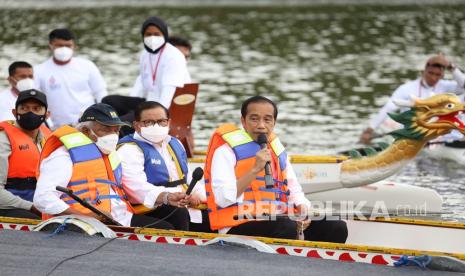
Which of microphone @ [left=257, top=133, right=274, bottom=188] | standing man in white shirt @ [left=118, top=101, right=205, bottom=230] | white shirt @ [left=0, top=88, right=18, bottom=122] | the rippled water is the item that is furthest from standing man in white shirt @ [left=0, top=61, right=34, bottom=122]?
the rippled water

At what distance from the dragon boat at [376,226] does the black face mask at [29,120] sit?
116cm

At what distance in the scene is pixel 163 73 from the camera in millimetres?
11250

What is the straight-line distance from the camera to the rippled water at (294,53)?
16672mm

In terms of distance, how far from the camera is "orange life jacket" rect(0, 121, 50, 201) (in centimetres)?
837

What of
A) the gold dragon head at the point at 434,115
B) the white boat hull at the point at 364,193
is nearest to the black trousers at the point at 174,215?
the gold dragon head at the point at 434,115

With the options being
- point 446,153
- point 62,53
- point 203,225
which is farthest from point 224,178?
point 446,153

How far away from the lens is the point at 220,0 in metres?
39.9

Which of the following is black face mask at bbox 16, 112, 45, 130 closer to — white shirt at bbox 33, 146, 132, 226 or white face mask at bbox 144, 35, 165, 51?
white shirt at bbox 33, 146, 132, 226

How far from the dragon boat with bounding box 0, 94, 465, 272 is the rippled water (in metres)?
1.40

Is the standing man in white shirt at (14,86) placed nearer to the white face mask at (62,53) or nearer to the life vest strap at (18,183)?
the white face mask at (62,53)

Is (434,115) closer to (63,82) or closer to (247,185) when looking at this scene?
(247,185)

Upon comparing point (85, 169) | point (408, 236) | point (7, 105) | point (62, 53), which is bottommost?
point (408, 236)

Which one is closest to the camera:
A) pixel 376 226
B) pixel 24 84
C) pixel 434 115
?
pixel 376 226

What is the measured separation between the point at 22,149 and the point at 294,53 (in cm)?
1793
